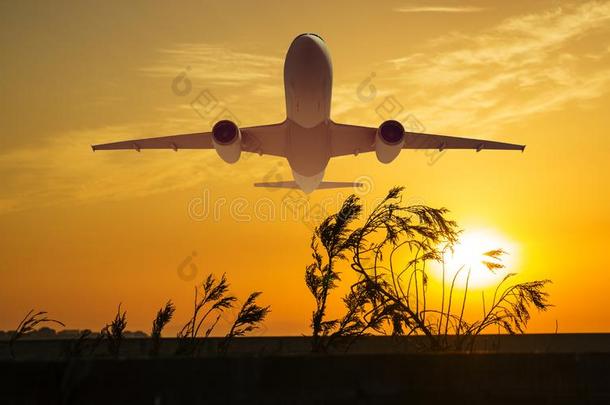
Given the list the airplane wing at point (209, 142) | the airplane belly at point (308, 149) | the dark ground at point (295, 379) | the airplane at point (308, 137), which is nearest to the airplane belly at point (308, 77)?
the airplane at point (308, 137)

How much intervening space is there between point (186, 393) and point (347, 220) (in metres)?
11.0

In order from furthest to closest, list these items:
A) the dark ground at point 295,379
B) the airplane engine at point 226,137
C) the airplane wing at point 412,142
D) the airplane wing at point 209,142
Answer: the airplane wing at point 412,142
the airplane wing at point 209,142
the airplane engine at point 226,137
the dark ground at point 295,379

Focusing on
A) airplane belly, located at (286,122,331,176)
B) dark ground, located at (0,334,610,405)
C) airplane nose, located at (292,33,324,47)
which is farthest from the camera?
airplane belly, located at (286,122,331,176)

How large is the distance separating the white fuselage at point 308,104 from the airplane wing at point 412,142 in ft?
3.68

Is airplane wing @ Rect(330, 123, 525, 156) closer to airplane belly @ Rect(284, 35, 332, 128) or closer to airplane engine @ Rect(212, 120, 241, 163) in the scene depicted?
airplane belly @ Rect(284, 35, 332, 128)

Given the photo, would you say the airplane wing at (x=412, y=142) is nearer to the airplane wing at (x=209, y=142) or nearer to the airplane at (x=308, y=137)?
the airplane at (x=308, y=137)

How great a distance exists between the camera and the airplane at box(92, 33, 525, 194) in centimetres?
2531

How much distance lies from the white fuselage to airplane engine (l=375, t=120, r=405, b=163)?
231cm

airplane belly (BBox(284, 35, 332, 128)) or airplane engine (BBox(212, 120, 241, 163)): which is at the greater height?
airplane belly (BBox(284, 35, 332, 128))

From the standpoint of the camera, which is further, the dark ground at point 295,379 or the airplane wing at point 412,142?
the airplane wing at point 412,142

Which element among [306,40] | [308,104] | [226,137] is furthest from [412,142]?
[306,40]

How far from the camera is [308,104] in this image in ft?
87.6

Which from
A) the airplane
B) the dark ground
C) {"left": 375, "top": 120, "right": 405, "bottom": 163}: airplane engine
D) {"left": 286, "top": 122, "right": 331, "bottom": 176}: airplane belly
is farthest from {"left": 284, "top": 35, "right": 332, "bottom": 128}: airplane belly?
the dark ground

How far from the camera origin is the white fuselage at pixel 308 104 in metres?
25.0
